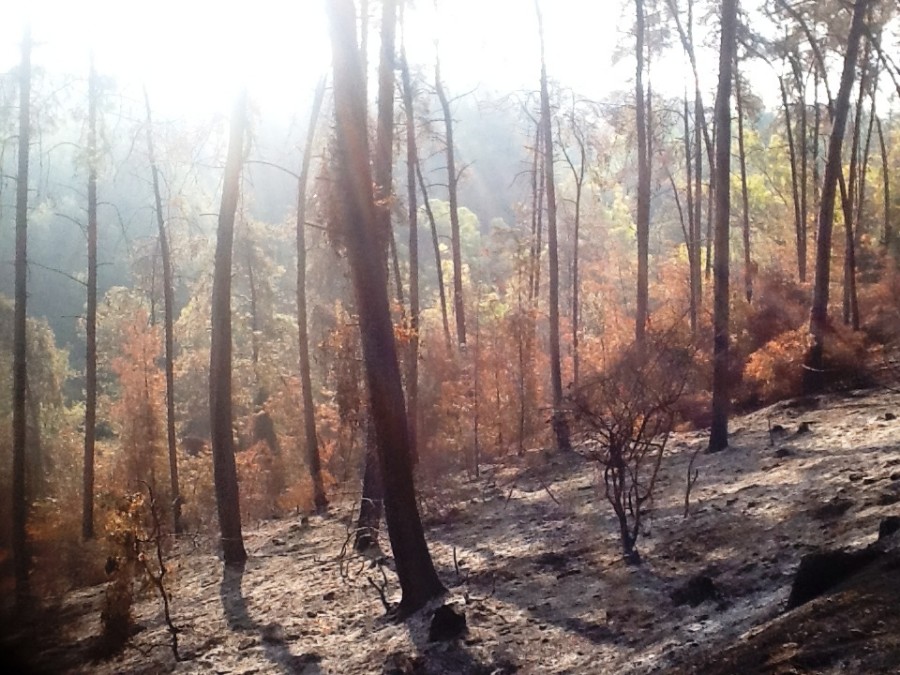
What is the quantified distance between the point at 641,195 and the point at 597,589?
42.4 ft

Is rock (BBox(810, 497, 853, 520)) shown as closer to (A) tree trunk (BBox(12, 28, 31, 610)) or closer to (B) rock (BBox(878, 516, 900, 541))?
(B) rock (BBox(878, 516, 900, 541))

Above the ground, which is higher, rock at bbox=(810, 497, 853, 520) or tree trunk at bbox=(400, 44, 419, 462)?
tree trunk at bbox=(400, 44, 419, 462)

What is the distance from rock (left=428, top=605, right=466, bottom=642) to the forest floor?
70mm

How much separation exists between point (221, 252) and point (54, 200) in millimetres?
3785

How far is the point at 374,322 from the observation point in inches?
311

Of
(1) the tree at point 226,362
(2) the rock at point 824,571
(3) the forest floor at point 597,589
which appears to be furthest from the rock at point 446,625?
(1) the tree at point 226,362

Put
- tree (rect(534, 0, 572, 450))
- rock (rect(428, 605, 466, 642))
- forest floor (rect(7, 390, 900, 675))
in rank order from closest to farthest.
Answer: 1. forest floor (rect(7, 390, 900, 675))
2. rock (rect(428, 605, 466, 642))
3. tree (rect(534, 0, 572, 450))

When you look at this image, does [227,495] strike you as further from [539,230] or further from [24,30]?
[539,230]

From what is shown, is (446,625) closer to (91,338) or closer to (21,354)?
(21,354)

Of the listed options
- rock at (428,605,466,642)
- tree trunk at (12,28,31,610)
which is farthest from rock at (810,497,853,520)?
tree trunk at (12,28,31,610)

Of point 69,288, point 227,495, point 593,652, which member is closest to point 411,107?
point 227,495

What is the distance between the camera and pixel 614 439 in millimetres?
7961

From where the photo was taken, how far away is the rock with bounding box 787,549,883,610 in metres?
5.23

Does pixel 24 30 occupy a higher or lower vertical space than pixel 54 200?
higher
